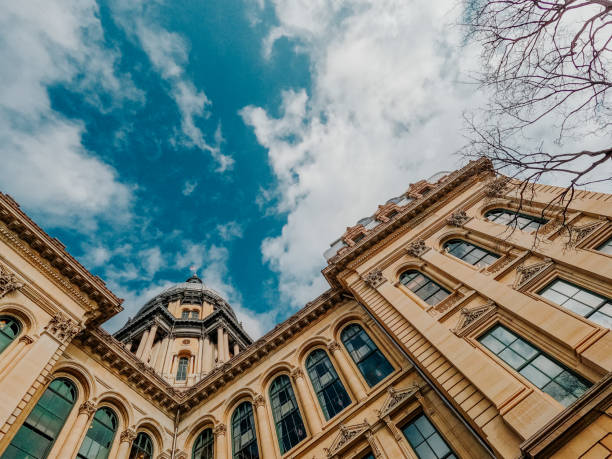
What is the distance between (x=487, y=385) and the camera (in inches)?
471

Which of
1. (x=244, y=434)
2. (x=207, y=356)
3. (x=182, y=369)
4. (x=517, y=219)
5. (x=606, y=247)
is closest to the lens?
(x=606, y=247)

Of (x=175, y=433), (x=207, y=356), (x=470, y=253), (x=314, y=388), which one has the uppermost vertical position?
(x=207, y=356)

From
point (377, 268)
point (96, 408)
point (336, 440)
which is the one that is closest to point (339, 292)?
point (377, 268)

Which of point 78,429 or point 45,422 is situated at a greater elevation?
point 78,429

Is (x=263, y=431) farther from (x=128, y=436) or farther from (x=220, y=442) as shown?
(x=128, y=436)

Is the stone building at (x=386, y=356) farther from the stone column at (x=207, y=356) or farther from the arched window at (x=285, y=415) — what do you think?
the stone column at (x=207, y=356)

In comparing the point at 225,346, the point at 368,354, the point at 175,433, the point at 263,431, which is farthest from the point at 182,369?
the point at 368,354

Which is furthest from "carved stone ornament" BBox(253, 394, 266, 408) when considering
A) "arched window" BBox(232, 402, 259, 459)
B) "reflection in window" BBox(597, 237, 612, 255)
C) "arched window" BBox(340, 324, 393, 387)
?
"reflection in window" BBox(597, 237, 612, 255)

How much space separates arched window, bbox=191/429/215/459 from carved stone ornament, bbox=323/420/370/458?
7865 mm

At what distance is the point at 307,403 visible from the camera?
59.5ft

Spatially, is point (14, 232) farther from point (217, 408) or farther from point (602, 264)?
point (602, 264)

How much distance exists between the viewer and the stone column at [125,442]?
17641 millimetres

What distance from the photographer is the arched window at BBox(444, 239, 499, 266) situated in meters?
17.9

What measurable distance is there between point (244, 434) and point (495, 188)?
19455mm
